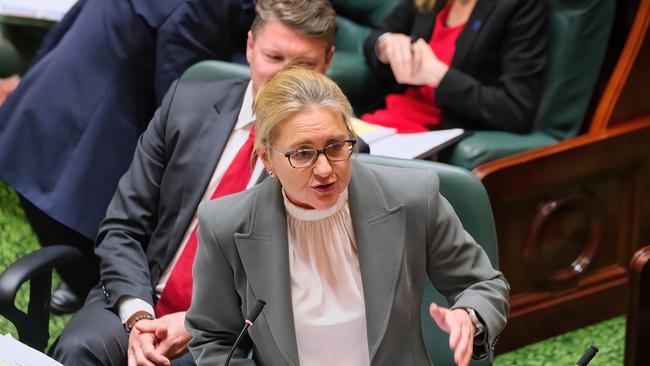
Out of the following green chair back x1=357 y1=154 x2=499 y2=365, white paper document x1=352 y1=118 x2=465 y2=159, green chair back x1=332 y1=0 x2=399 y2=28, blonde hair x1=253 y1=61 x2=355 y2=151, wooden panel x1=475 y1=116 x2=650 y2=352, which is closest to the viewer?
blonde hair x1=253 y1=61 x2=355 y2=151

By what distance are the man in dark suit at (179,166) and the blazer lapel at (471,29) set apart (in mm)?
625

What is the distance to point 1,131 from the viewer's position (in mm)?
2900

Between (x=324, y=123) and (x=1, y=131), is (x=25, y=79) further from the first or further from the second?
(x=324, y=123)

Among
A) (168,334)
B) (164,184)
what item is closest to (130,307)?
(168,334)

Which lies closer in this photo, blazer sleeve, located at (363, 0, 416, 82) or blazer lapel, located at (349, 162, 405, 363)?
blazer lapel, located at (349, 162, 405, 363)

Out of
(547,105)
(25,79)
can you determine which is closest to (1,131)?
(25,79)

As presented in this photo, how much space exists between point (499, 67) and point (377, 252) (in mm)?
1271

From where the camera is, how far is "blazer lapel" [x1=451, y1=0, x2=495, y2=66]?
111 inches

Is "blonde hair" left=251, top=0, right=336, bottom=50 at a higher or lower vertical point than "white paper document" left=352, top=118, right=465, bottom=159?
higher

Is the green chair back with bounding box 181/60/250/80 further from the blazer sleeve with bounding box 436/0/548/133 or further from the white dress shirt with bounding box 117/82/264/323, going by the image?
the blazer sleeve with bounding box 436/0/548/133

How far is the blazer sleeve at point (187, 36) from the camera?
287cm

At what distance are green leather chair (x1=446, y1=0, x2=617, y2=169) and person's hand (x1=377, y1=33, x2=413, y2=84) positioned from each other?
0.93 ft

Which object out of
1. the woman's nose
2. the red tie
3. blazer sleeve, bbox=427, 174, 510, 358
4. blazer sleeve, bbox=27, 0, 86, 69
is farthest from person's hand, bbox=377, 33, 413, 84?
the woman's nose

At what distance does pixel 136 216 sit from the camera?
2.29 meters
